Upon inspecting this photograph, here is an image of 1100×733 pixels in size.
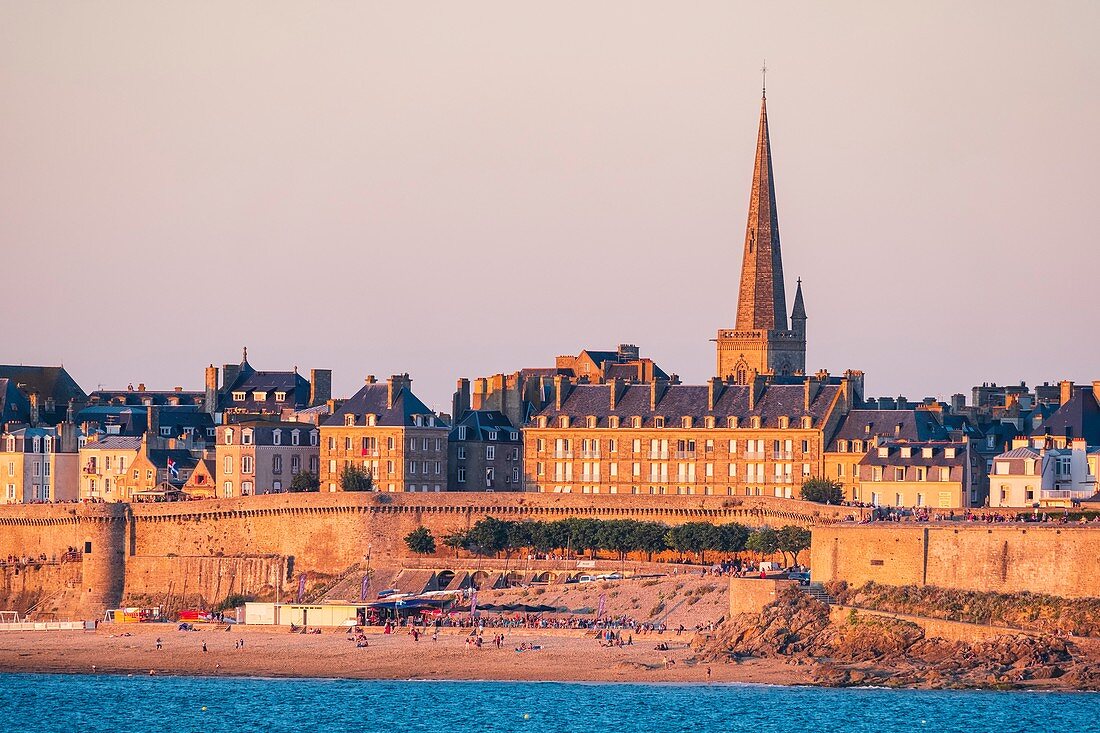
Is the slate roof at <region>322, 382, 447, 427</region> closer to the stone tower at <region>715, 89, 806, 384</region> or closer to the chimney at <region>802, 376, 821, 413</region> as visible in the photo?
the chimney at <region>802, 376, 821, 413</region>

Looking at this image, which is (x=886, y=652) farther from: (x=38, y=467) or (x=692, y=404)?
(x=38, y=467)

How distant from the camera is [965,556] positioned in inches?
3236

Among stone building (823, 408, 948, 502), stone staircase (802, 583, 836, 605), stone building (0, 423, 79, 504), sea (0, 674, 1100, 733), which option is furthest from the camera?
stone building (0, 423, 79, 504)

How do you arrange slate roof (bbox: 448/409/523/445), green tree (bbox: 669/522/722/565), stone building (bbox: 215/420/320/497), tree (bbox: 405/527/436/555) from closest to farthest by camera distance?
green tree (bbox: 669/522/722/565)
tree (bbox: 405/527/436/555)
stone building (bbox: 215/420/320/497)
slate roof (bbox: 448/409/523/445)

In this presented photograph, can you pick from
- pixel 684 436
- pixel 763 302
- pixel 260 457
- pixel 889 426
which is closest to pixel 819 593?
pixel 889 426

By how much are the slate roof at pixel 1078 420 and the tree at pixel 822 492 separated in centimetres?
751

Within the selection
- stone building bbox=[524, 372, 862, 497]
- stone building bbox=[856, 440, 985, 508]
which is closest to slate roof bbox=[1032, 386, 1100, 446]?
stone building bbox=[856, 440, 985, 508]

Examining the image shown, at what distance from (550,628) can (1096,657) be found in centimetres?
1874

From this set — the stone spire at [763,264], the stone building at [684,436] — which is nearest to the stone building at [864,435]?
the stone building at [684,436]

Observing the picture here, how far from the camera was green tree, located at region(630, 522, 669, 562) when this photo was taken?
97.2m

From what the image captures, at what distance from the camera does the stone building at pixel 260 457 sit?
359 feet

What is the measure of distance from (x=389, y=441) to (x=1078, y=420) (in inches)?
1052

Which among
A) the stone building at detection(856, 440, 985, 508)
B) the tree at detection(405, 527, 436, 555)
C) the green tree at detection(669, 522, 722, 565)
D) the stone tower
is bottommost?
the tree at detection(405, 527, 436, 555)

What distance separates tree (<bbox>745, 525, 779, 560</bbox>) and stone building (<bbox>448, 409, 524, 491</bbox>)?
1751cm
